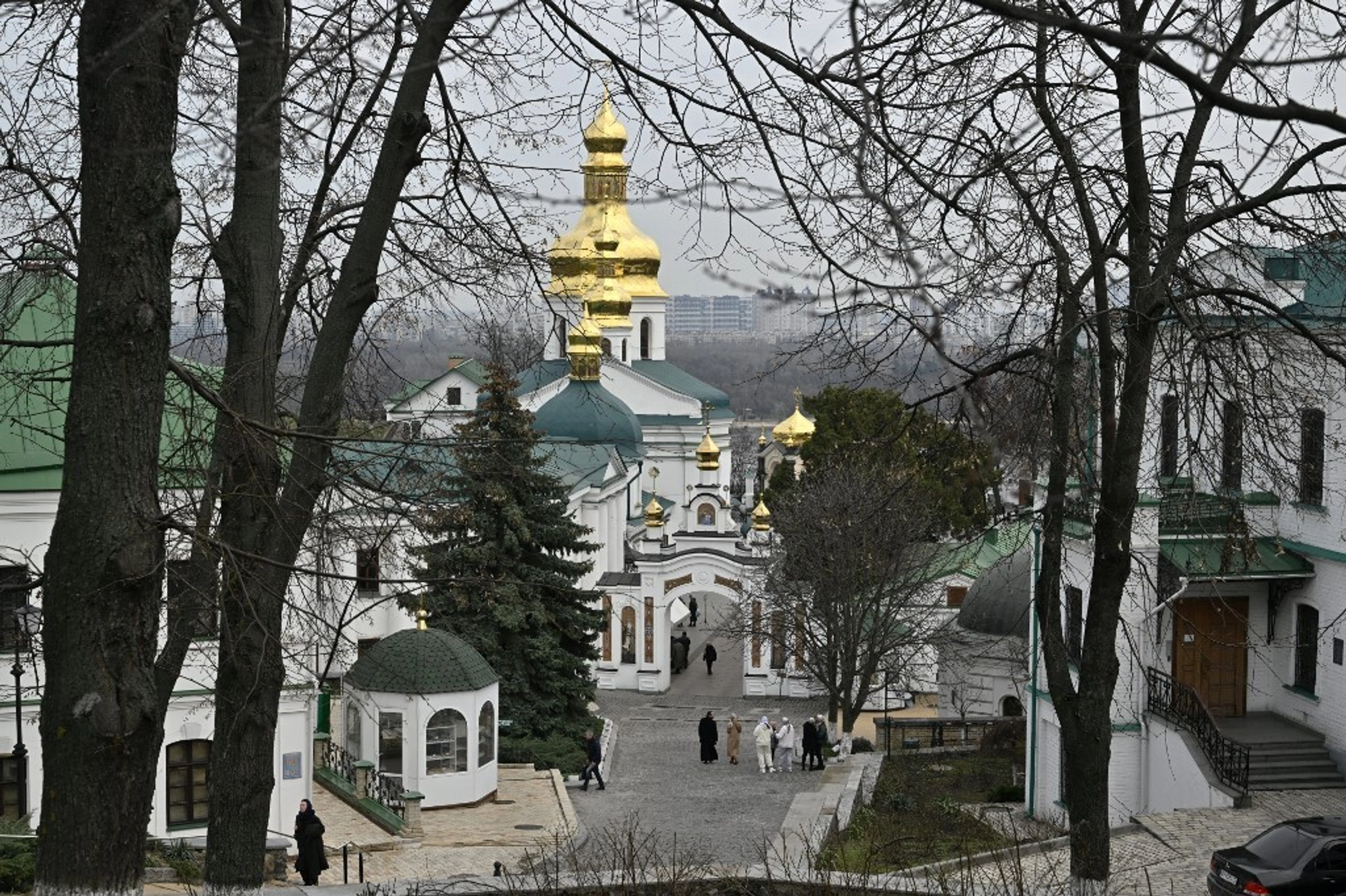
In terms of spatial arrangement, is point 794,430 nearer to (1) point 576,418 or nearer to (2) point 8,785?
(1) point 576,418

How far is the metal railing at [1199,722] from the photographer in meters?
18.3

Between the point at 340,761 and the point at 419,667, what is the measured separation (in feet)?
5.97

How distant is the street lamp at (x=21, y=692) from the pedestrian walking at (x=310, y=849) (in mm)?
2806

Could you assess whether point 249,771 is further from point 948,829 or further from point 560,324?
point 948,829

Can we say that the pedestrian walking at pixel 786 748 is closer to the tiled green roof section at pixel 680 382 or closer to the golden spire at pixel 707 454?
the golden spire at pixel 707 454

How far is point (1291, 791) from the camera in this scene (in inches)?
724

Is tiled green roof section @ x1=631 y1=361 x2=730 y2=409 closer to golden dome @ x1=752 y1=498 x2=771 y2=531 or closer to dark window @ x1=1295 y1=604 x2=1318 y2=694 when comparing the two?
golden dome @ x1=752 y1=498 x2=771 y2=531

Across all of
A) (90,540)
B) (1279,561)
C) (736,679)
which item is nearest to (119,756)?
(90,540)

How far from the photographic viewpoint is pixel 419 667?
25516 mm

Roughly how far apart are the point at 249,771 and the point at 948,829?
13136 millimetres

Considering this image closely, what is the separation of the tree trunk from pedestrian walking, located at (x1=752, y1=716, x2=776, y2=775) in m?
23.8

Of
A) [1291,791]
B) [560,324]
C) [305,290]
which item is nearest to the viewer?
[560,324]

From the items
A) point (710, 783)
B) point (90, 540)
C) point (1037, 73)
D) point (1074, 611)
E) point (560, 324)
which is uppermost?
point (1037, 73)

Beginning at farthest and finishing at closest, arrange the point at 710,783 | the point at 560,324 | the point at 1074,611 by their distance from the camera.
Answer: the point at 710,783
the point at 1074,611
the point at 560,324
